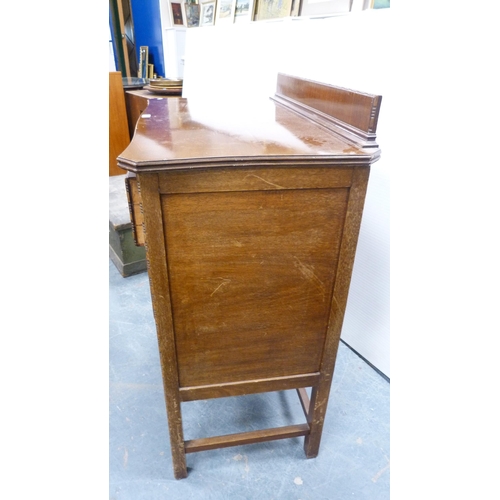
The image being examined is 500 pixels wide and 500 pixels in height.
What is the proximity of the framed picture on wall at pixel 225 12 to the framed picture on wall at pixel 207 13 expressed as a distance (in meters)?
0.09

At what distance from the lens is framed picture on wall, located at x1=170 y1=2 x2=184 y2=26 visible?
2.84 metres

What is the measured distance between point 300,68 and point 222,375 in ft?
4.07

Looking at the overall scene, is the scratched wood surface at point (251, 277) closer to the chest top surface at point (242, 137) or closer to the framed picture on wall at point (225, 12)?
the chest top surface at point (242, 137)

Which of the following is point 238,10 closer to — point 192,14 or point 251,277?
point 192,14

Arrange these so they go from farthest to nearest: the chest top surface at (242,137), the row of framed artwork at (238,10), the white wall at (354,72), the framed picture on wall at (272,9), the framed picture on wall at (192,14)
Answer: the framed picture on wall at (192,14) < the framed picture on wall at (272,9) < the row of framed artwork at (238,10) < the white wall at (354,72) < the chest top surface at (242,137)

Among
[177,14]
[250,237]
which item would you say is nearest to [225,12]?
[177,14]

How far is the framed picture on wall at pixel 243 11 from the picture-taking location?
1.82 m

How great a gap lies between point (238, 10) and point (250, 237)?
172 cm

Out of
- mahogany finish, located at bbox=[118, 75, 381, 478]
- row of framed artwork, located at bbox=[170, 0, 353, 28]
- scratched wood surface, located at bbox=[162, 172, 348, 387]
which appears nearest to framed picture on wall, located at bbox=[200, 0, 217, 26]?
row of framed artwork, located at bbox=[170, 0, 353, 28]

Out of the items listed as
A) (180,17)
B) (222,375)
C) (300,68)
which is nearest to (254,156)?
(222,375)

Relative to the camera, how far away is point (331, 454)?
1217 mm

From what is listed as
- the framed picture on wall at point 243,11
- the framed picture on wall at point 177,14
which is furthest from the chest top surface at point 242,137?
the framed picture on wall at point 177,14

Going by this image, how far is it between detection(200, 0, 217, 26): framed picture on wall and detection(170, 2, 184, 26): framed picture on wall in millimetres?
531

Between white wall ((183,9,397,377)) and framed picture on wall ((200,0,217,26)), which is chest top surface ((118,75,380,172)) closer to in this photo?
white wall ((183,9,397,377))
